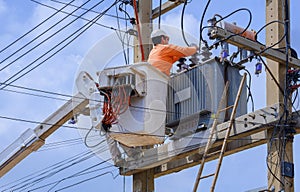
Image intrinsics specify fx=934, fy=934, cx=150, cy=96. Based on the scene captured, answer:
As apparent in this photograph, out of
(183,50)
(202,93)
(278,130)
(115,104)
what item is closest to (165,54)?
(183,50)

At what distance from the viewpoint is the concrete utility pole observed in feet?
37.6

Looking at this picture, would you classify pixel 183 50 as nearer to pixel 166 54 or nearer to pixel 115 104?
pixel 166 54

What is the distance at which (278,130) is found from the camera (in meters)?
11.7

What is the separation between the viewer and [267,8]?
12.4m

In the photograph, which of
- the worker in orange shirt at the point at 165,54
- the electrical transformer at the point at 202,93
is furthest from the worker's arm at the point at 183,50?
the electrical transformer at the point at 202,93

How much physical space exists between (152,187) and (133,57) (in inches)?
78.1

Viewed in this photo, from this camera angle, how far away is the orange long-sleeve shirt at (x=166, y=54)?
41.9ft

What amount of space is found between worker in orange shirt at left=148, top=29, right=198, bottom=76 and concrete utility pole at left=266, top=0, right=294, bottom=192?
46.4 inches

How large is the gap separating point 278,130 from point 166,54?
2047 millimetres

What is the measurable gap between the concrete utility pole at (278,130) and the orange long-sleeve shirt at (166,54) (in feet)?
3.87

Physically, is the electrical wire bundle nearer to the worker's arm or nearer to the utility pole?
the worker's arm

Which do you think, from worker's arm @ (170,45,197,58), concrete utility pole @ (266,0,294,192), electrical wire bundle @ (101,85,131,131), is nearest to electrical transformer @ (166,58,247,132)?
worker's arm @ (170,45,197,58)

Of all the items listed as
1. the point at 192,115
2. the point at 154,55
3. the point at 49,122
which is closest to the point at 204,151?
the point at 192,115

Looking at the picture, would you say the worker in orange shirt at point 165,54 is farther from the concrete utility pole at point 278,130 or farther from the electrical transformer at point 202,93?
the concrete utility pole at point 278,130
